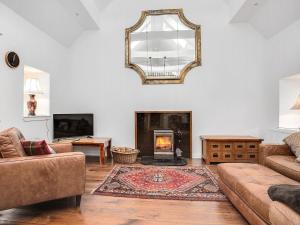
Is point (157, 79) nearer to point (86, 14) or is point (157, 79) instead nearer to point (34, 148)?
point (86, 14)

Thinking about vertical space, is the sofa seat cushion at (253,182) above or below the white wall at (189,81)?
below

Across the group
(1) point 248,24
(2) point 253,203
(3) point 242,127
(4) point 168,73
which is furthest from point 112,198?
(1) point 248,24

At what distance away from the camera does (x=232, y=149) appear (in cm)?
416

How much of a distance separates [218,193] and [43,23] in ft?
13.7

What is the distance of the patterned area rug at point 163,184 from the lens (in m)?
2.61

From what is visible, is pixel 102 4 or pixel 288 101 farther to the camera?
pixel 102 4

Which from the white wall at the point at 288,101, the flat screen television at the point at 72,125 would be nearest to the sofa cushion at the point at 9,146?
the flat screen television at the point at 72,125

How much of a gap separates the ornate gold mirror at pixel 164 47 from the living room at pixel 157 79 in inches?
0.9

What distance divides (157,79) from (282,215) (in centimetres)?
389

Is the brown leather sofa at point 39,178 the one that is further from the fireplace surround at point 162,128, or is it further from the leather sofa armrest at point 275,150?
the fireplace surround at point 162,128

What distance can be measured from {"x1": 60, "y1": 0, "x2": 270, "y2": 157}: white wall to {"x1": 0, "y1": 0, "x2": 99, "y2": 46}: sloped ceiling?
13.0 inches

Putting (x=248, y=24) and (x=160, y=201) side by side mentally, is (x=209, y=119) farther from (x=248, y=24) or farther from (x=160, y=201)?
(x=160, y=201)

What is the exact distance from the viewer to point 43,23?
3.91 m

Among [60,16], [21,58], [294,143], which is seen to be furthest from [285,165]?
[60,16]
